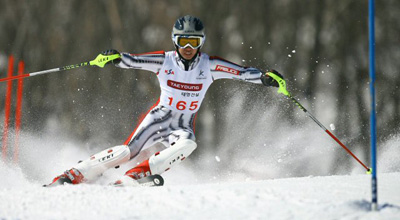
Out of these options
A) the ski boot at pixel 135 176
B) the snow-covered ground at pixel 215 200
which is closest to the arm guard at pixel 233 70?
the ski boot at pixel 135 176

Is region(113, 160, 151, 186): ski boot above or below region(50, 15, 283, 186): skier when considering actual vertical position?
below

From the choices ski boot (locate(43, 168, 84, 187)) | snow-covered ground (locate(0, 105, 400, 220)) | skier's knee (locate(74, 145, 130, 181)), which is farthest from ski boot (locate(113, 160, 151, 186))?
snow-covered ground (locate(0, 105, 400, 220))

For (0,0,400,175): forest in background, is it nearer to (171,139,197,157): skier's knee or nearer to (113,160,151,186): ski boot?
(171,139,197,157): skier's knee

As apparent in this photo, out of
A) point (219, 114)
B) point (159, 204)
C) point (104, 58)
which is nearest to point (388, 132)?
point (219, 114)

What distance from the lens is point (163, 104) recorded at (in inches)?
180

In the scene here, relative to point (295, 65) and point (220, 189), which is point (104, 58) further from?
point (295, 65)

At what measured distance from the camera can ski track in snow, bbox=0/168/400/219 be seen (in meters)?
2.66

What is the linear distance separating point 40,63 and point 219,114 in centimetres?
263

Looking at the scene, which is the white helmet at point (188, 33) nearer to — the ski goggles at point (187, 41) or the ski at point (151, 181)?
the ski goggles at point (187, 41)

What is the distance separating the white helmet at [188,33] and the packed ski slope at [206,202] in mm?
1389

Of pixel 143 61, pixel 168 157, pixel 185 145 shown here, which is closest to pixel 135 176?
pixel 168 157

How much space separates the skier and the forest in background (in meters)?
2.21

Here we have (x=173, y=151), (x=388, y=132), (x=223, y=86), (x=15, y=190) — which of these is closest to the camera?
(x=15, y=190)

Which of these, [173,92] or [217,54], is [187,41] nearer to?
[173,92]
